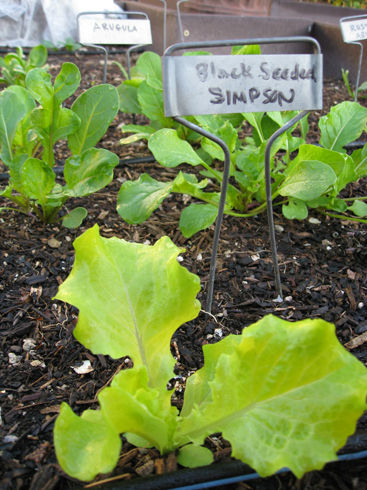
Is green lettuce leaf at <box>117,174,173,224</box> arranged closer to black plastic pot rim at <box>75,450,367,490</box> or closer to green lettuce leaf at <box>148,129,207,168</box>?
green lettuce leaf at <box>148,129,207,168</box>

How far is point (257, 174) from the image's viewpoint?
1256 mm

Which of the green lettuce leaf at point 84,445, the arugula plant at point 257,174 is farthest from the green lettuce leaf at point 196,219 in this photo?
the green lettuce leaf at point 84,445

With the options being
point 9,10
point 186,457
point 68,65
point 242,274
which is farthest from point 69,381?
point 9,10

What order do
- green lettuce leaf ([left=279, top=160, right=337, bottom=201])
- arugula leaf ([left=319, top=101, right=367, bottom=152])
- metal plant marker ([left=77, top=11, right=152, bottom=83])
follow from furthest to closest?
metal plant marker ([left=77, top=11, right=152, bottom=83]) → arugula leaf ([left=319, top=101, right=367, bottom=152]) → green lettuce leaf ([left=279, top=160, right=337, bottom=201])

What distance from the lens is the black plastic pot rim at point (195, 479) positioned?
0.63 m

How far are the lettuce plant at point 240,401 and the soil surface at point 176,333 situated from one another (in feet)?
0.32

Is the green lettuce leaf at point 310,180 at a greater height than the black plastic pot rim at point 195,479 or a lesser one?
greater

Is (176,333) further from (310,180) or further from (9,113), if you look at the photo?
(9,113)

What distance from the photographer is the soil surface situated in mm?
692

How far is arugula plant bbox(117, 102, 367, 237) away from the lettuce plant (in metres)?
0.42

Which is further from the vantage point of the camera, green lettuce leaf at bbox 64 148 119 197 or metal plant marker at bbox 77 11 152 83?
metal plant marker at bbox 77 11 152 83

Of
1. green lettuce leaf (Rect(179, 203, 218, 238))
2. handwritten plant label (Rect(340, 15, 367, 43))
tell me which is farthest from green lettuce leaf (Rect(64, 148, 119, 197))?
handwritten plant label (Rect(340, 15, 367, 43))

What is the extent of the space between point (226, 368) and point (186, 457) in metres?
0.17

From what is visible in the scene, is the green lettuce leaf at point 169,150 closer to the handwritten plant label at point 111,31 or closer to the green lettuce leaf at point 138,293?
the green lettuce leaf at point 138,293
